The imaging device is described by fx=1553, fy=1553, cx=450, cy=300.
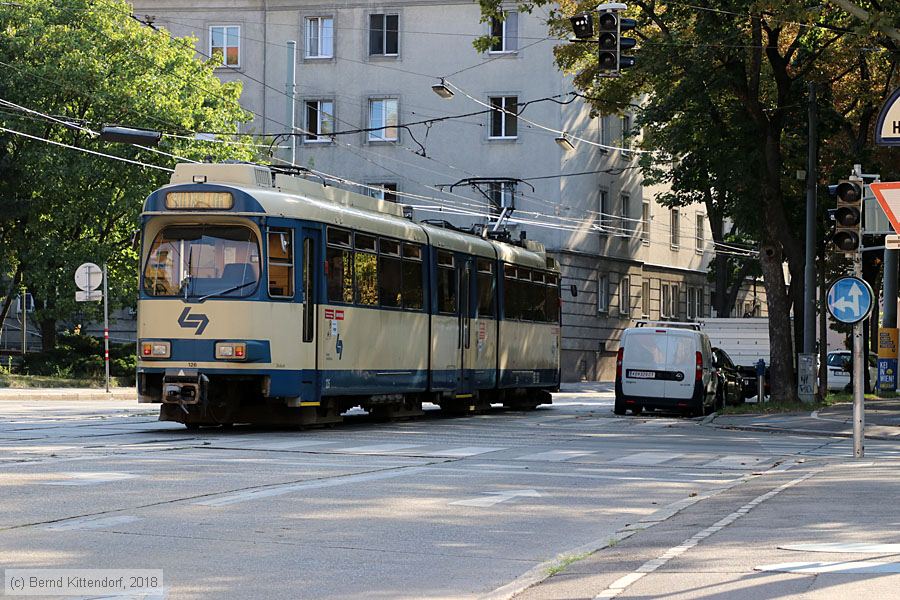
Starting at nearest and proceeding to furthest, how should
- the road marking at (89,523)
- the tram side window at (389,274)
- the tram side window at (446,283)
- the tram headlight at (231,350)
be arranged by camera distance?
the road marking at (89,523) < the tram headlight at (231,350) < the tram side window at (389,274) < the tram side window at (446,283)

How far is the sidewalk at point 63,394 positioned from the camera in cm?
3372

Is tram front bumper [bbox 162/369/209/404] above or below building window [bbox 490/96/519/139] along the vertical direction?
below

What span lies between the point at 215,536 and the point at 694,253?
212 feet

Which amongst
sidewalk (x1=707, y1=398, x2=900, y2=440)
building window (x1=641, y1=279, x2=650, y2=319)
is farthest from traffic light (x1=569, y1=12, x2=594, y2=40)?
building window (x1=641, y1=279, x2=650, y2=319)

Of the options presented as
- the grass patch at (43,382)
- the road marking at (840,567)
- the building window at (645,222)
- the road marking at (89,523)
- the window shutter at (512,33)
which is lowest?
the road marking at (840,567)

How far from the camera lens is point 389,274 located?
977 inches

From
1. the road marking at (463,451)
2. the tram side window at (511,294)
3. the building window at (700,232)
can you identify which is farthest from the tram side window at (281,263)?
the building window at (700,232)

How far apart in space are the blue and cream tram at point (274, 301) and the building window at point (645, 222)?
41927 millimetres

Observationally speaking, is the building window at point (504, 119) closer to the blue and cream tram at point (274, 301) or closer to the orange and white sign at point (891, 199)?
the blue and cream tram at point (274, 301)

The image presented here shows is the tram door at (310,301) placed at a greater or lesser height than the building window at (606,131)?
lesser

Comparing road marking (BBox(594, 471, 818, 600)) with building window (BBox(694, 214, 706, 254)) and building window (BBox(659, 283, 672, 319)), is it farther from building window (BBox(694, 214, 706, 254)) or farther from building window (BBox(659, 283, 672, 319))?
building window (BBox(694, 214, 706, 254))

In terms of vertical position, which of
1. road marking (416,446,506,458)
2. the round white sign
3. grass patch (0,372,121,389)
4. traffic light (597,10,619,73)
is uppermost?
traffic light (597,10,619,73)

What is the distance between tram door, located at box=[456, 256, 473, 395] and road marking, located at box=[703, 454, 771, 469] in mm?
8424

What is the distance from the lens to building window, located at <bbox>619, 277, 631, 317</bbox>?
6494 cm
